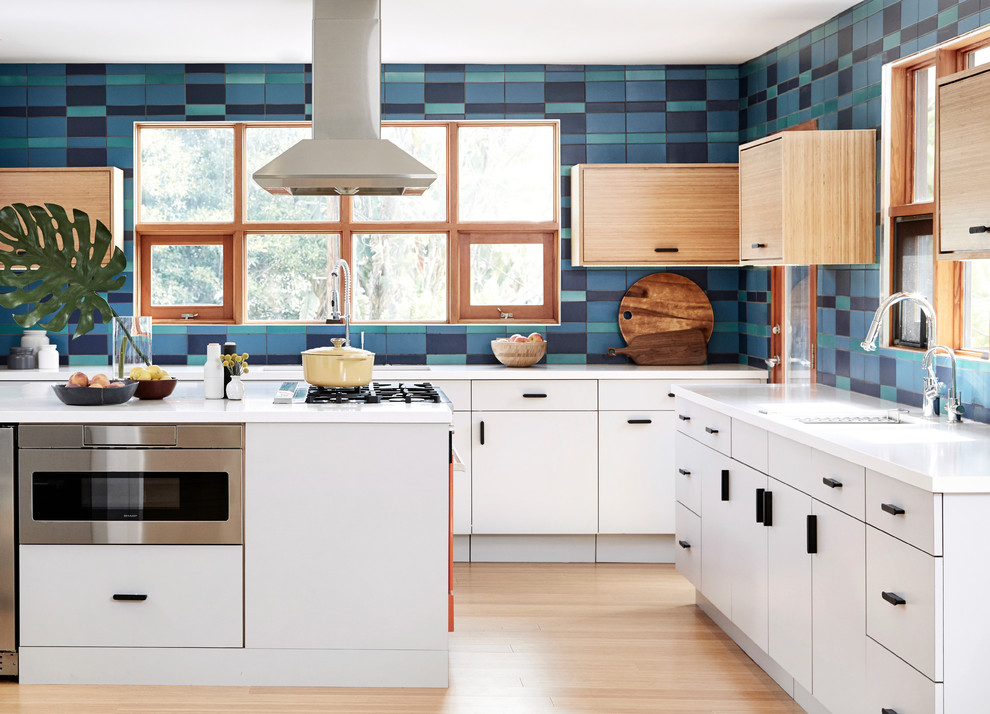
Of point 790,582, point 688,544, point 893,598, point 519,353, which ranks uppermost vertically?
point 519,353

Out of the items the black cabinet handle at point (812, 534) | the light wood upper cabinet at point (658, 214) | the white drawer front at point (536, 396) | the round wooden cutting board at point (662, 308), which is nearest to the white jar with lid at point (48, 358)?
the white drawer front at point (536, 396)

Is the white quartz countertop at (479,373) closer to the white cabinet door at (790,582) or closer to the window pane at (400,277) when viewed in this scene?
the window pane at (400,277)

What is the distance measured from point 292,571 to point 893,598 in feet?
6.26

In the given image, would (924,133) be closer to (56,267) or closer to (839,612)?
(839,612)

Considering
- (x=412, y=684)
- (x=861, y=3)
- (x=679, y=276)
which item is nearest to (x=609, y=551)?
(x=679, y=276)

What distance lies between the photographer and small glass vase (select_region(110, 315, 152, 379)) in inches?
155

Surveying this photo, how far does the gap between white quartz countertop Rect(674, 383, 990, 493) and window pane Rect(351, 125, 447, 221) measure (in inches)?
77.3

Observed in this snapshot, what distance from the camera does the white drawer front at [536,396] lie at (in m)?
5.14

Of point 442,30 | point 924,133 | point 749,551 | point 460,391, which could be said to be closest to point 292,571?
point 749,551

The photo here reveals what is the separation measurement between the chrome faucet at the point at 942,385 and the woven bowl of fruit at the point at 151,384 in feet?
8.78

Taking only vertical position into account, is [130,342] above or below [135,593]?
above

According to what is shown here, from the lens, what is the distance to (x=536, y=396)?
5.14m

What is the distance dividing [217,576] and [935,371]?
102 inches

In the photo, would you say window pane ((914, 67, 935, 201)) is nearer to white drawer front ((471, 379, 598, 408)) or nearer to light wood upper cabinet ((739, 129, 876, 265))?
light wood upper cabinet ((739, 129, 876, 265))
